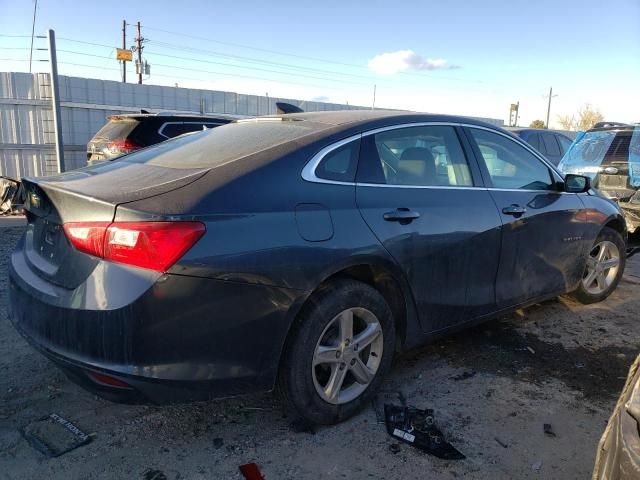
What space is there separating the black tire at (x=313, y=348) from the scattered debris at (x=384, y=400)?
0.53ft

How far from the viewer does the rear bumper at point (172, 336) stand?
2.15 meters

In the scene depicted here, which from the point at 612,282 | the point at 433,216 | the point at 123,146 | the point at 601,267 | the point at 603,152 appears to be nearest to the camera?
the point at 433,216

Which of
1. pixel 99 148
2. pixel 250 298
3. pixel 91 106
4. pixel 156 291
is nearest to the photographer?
pixel 156 291

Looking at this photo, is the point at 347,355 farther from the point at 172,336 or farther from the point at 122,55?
the point at 122,55

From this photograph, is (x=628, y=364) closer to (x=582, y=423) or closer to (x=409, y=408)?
(x=582, y=423)

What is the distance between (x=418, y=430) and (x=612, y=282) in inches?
124

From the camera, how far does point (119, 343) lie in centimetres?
216

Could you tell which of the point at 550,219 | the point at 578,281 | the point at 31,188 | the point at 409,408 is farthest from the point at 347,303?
the point at 578,281

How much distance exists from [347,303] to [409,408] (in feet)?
2.58

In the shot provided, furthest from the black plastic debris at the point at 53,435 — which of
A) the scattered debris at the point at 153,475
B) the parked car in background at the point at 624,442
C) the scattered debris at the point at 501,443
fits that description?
the parked car in background at the point at 624,442

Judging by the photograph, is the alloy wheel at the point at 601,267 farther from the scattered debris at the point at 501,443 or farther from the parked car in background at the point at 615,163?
the scattered debris at the point at 501,443

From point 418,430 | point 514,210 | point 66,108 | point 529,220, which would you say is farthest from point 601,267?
point 66,108

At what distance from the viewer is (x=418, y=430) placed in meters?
2.77

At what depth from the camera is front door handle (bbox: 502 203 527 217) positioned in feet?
11.6
